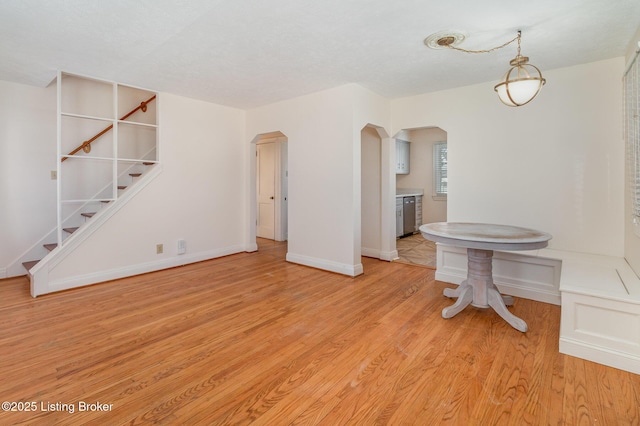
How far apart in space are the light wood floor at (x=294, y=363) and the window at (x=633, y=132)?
43.8 inches

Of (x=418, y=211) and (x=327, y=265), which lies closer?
(x=327, y=265)

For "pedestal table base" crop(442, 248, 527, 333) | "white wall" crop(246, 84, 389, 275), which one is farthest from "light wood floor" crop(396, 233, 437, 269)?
"pedestal table base" crop(442, 248, 527, 333)

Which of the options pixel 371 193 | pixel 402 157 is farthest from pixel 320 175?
pixel 402 157

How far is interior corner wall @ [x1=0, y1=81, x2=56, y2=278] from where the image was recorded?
12.1ft

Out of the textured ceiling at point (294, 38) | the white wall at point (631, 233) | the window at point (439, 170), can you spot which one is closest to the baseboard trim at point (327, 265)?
the textured ceiling at point (294, 38)

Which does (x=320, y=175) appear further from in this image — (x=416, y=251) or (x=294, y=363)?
(x=294, y=363)

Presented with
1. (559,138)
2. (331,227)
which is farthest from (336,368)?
(559,138)

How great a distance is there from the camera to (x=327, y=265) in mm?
4105

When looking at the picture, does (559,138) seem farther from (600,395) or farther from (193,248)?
(193,248)

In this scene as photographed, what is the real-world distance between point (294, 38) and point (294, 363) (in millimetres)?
2511

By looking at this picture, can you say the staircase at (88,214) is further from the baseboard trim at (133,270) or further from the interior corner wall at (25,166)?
the baseboard trim at (133,270)

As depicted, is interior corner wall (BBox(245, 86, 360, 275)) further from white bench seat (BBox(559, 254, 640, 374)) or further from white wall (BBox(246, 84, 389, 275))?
Answer: white bench seat (BBox(559, 254, 640, 374))

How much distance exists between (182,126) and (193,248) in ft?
5.83

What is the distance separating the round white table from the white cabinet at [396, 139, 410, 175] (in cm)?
426
